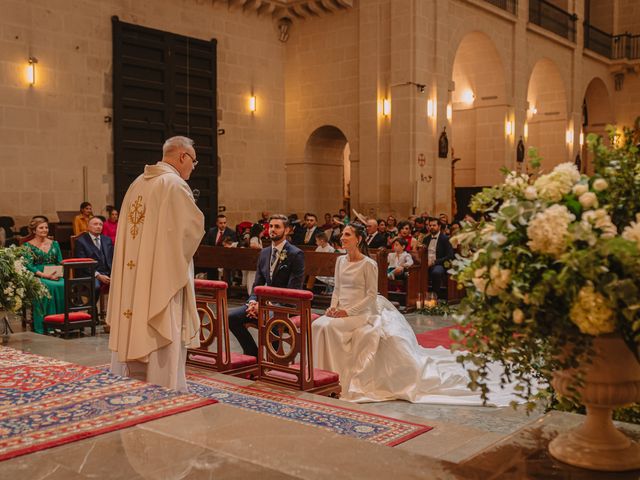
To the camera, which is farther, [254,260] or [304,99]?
[304,99]

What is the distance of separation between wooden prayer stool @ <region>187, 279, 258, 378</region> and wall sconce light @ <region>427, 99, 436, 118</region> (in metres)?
10.9

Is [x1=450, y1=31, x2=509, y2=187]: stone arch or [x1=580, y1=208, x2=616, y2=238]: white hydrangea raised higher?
[x1=450, y1=31, x2=509, y2=187]: stone arch

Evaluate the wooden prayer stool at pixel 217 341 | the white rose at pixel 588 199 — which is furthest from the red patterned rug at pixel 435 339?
the white rose at pixel 588 199

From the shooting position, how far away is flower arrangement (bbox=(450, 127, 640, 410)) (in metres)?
2.09

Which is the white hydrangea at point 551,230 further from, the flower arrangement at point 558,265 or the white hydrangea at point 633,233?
the white hydrangea at point 633,233

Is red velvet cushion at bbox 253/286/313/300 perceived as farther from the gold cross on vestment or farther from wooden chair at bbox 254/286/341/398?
the gold cross on vestment

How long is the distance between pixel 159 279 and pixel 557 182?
9.36 ft

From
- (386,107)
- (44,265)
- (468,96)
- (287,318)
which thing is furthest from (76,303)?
(468,96)

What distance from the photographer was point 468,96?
64.2 ft

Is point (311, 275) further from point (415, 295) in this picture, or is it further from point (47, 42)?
point (47, 42)

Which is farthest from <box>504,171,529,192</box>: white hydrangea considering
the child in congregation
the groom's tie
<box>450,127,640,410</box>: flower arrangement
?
the child in congregation

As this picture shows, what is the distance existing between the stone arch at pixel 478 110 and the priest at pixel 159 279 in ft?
47.9

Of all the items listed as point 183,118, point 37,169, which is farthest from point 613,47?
point 37,169

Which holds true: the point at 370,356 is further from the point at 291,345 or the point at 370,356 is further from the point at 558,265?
the point at 558,265
